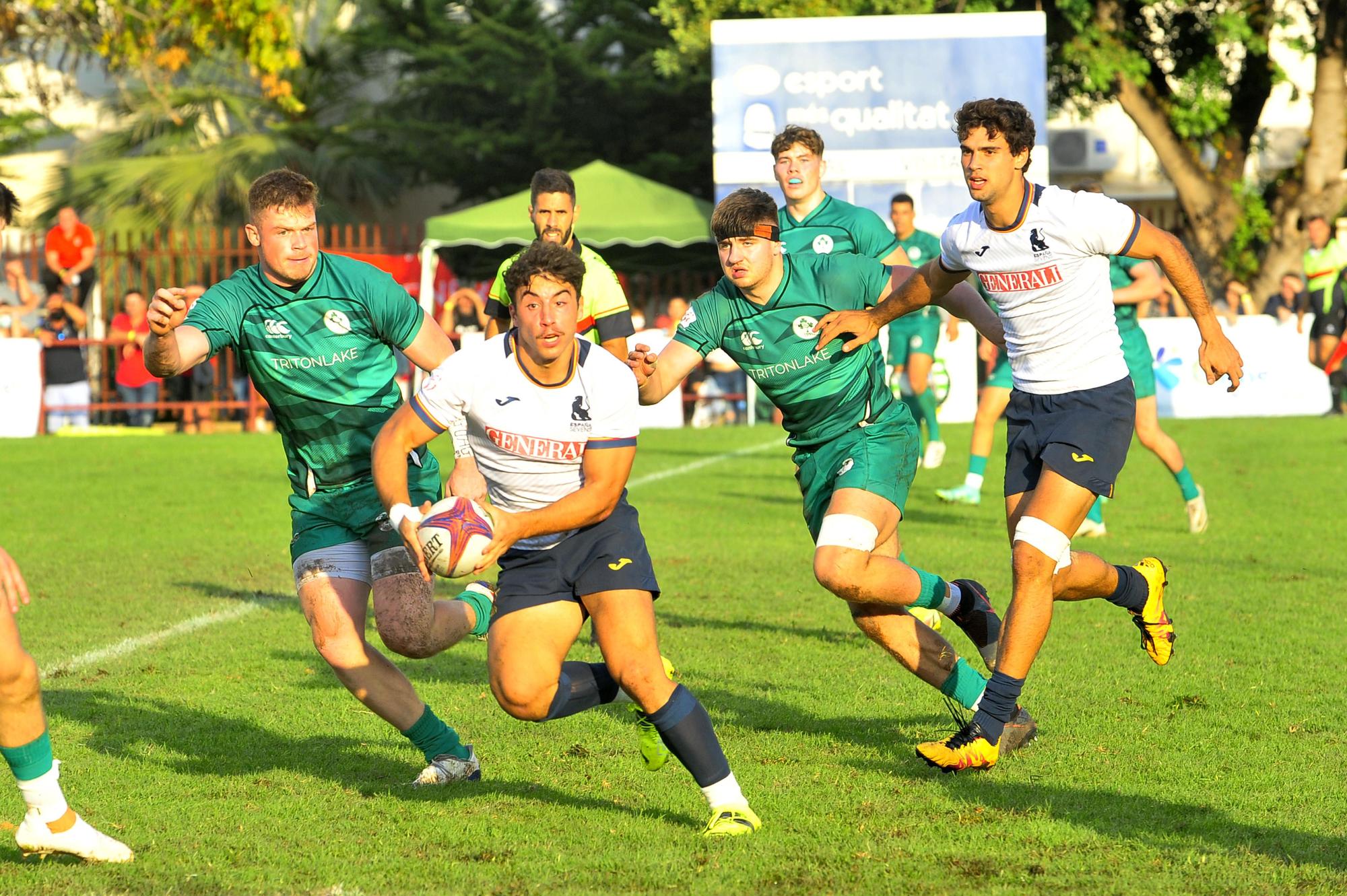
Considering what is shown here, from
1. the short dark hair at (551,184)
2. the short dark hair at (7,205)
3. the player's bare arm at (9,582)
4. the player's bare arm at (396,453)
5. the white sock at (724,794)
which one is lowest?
the white sock at (724,794)

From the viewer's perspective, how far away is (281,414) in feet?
19.8

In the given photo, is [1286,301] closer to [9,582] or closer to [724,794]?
[724,794]

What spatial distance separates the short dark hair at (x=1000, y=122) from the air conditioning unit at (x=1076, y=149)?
29.8m

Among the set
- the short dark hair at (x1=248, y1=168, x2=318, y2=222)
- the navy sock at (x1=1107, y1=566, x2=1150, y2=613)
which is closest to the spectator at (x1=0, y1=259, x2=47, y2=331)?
the short dark hair at (x1=248, y1=168, x2=318, y2=222)

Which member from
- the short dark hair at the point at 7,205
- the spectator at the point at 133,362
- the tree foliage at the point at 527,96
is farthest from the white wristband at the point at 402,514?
the tree foliage at the point at 527,96

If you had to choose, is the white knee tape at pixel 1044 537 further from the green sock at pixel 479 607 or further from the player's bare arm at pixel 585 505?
the green sock at pixel 479 607

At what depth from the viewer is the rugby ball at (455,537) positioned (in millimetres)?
4961

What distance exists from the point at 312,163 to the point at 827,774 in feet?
93.2

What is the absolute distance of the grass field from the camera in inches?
191

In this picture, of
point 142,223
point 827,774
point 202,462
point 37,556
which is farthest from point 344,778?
point 142,223

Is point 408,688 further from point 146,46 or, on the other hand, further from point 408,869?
point 146,46

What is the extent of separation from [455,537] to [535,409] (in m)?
0.58

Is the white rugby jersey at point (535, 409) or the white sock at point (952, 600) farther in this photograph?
the white sock at point (952, 600)

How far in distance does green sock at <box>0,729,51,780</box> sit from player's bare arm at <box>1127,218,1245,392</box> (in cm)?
420
